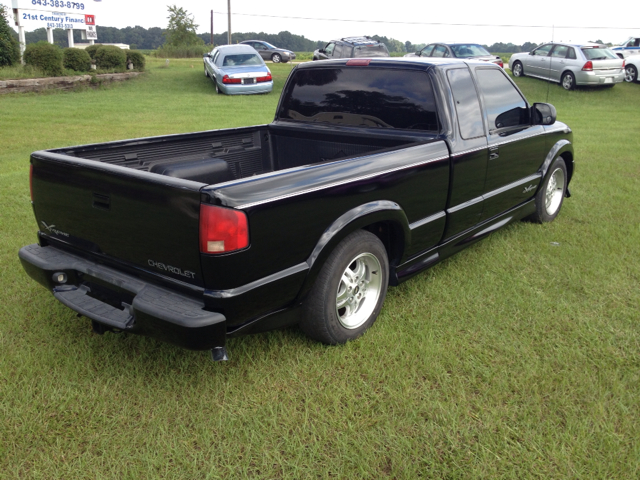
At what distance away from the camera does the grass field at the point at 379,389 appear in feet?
8.50

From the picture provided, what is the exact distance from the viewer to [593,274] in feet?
15.3

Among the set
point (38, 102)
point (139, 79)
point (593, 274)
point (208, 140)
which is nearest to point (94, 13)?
point (139, 79)

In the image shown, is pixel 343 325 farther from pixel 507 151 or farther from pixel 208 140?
pixel 507 151

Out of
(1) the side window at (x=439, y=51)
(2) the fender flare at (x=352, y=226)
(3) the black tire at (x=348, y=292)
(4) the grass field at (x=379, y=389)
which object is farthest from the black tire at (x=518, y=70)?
(3) the black tire at (x=348, y=292)

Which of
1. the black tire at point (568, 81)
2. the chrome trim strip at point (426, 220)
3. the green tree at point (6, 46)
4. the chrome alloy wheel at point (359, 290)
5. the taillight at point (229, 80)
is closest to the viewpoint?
the chrome alloy wheel at point (359, 290)

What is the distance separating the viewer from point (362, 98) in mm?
4414

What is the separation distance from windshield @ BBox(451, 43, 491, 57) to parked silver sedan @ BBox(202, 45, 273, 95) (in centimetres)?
715

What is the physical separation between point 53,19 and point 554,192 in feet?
80.4

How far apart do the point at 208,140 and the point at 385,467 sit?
295 centimetres

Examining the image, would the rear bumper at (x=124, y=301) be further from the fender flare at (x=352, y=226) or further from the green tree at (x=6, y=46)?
the green tree at (x=6, y=46)

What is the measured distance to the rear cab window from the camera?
4.14 m

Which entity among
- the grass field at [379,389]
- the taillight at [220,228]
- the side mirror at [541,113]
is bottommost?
the grass field at [379,389]

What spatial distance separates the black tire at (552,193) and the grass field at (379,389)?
882 millimetres

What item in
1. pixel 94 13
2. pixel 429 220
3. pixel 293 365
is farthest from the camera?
pixel 94 13
